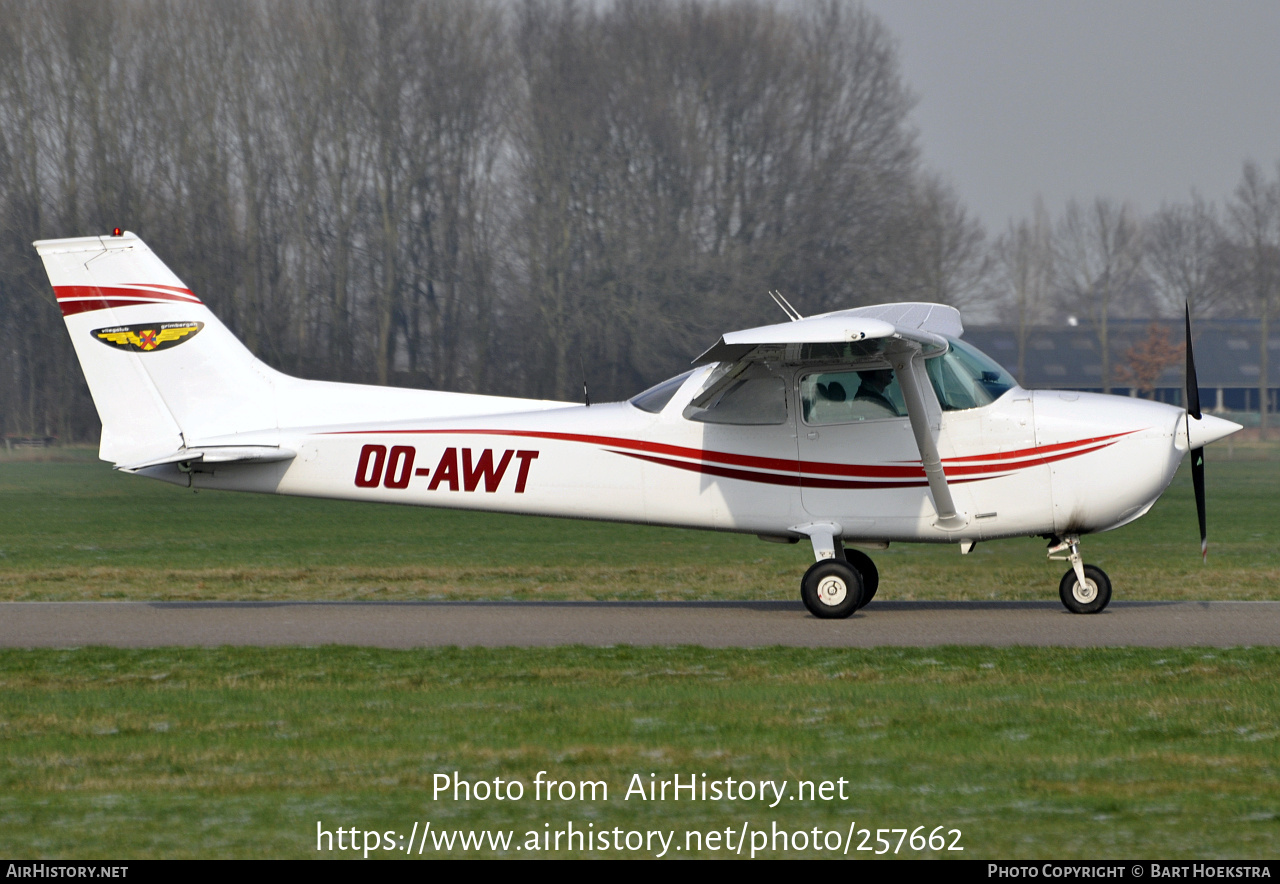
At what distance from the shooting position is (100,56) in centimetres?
5450

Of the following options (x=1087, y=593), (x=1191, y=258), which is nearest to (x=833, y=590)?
(x=1087, y=593)

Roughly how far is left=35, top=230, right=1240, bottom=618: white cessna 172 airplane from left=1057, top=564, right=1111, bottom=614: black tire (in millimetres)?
20

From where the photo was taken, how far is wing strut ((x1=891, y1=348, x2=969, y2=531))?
35.9ft

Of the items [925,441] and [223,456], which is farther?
[223,456]

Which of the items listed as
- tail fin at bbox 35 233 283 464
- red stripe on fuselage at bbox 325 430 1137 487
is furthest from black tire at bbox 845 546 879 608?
tail fin at bbox 35 233 283 464

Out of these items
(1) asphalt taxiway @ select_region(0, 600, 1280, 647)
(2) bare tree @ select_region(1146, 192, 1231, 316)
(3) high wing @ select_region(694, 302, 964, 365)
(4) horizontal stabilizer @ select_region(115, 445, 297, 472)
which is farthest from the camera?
(2) bare tree @ select_region(1146, 192, 1231, 316)

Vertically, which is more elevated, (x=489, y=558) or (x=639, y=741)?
(x=639, y=741)

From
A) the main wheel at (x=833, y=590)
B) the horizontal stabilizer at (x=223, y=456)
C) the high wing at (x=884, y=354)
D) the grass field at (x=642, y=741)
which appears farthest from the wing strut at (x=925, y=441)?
the horizontal stabilizer at (x=223, y=456)

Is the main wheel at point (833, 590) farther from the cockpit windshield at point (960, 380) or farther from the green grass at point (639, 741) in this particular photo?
the green grass at point (639, 741)

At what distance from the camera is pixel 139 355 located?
12188 mm

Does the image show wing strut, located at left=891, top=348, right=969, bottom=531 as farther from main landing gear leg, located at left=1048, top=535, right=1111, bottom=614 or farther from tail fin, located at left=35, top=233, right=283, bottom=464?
tail fin, located at left=35, top=233, right=283, bottom=464

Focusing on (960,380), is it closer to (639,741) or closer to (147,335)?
(639,741)

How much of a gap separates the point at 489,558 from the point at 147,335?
23.5 feet

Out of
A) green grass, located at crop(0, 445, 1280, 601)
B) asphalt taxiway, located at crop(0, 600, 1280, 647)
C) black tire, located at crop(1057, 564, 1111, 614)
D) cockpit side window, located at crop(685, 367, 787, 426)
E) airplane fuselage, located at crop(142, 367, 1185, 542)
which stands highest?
cockpit side window, located at crop(685, 367, 787, 426)
